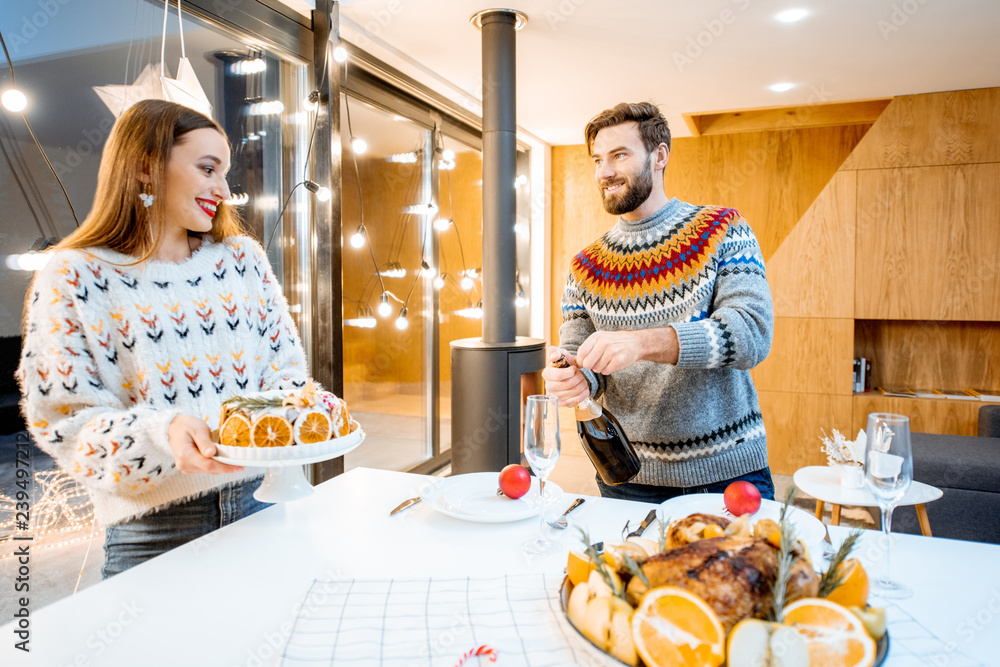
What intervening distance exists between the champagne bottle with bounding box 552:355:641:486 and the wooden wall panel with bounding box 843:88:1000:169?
12.2 ft

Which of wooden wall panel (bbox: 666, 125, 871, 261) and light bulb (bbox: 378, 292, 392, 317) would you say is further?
wooden wall panel (bbox: 666, 125, 871, 261)

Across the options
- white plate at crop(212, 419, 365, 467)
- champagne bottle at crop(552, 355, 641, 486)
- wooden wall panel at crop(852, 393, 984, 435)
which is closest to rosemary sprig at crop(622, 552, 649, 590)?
white plate at crop(212, 419, 365, 467)

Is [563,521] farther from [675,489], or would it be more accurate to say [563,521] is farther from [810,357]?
[810,357]

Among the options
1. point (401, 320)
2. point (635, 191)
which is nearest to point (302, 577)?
point (635, 191)

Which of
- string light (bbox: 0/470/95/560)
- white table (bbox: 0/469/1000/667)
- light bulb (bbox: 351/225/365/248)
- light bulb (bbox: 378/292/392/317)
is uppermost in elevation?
light bulb (bbox: 351/225/365/248)

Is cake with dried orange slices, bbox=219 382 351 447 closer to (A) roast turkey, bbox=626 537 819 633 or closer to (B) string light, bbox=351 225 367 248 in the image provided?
(A) roast turkey, bbox=626 537 819 633

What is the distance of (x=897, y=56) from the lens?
11.1 ft

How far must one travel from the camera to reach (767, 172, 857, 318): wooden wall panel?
13.6 feet

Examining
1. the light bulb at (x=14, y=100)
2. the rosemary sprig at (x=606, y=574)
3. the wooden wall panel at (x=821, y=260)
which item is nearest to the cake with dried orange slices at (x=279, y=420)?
the rosemary sprig at (x=606, y=574)

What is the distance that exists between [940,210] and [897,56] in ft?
3.83

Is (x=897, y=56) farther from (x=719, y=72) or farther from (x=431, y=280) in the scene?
(x=431, y=280)

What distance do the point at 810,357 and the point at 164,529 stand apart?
4090 millimetres

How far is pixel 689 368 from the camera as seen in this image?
146 cm

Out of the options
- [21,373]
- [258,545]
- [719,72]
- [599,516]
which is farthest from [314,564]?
[719,72]
